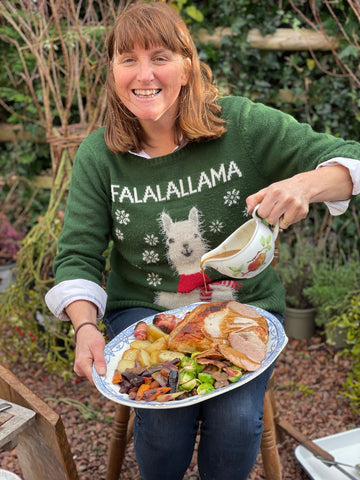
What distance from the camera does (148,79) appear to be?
1691 mm

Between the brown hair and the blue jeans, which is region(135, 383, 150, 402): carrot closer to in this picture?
the blue jeans

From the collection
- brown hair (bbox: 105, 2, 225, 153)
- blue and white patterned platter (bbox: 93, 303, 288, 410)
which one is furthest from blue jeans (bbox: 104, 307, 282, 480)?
brown hair (bbox: 105, 2, 225, 153)

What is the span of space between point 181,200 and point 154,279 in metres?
0.31

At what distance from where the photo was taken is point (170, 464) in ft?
5.38

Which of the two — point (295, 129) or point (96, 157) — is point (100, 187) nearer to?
point (96, 157)

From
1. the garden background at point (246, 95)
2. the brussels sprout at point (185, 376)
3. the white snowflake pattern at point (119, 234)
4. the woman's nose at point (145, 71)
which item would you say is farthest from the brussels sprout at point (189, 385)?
the garden background at point (246, 95)

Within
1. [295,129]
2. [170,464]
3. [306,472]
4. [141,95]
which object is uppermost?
[141,95]

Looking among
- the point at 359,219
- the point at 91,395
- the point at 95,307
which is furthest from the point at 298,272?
the point at 95,307

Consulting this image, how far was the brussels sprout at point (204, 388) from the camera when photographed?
1.42 metres

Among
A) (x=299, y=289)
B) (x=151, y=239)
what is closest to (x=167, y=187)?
(x=151, y=239)

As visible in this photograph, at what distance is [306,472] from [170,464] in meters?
0.73

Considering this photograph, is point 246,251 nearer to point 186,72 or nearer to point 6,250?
point 186,72

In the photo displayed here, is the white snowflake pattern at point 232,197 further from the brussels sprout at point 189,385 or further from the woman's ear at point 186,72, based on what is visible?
the brussels sprout at point 189,385

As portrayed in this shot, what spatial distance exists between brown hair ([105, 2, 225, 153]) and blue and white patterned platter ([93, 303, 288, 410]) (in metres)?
0.60
